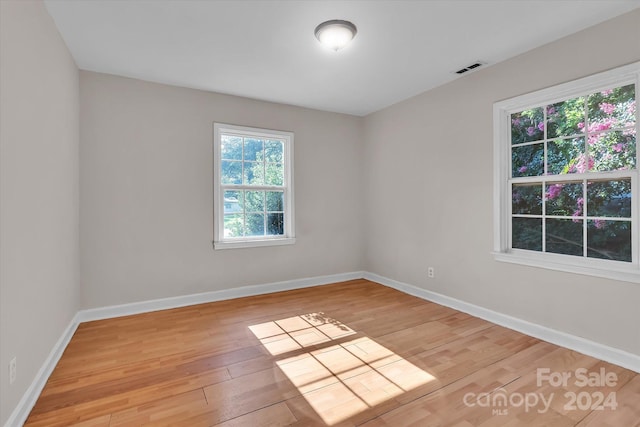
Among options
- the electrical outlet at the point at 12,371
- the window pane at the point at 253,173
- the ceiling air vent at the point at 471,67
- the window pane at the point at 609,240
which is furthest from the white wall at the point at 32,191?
the window pane at the point at 609,240

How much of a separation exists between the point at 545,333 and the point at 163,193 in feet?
13.6

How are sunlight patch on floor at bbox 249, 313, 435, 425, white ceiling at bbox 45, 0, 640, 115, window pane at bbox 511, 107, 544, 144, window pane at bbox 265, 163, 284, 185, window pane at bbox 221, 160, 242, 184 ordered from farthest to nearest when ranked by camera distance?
1. window pane at bbox 265, 163, 284, 185
2. window pane at bbox 221, 160, 242, 184
3. window pane at bbox 511, 107, 544, 144
4. white ceiling at bbox 45, 0, 640, 115
5. sunlight patch on floor at bbox 249, 313, 435, 425

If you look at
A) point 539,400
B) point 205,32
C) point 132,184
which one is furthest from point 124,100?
point 539,400

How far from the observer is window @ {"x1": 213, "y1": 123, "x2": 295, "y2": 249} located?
3.98 m

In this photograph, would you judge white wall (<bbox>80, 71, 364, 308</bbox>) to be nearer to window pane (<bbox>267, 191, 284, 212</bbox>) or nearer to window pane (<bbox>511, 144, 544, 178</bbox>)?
window pane (<bbox>267, 191, 284, 212</bbox>)

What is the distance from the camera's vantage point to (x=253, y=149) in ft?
14.0

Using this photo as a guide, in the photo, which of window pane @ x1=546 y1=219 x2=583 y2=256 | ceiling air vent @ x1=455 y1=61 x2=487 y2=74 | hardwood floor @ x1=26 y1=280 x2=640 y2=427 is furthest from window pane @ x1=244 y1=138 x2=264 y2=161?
window pane @ x1=546 y1=219 x2=583 y2=256

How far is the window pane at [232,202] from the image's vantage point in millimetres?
4051

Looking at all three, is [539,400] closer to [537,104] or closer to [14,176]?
[537,104]

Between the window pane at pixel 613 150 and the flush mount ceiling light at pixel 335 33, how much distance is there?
2185 millimetres

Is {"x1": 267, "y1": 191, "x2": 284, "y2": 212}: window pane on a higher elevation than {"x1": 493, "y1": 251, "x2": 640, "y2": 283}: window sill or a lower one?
higher

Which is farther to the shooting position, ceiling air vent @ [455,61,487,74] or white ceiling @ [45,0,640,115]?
ceiling air vent @ [455,61,487,74]

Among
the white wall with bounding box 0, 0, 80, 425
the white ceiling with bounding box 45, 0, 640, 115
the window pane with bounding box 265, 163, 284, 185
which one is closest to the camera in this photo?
the white wall with bounding box 0, 0, 80, 425

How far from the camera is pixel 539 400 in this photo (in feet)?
6.30
